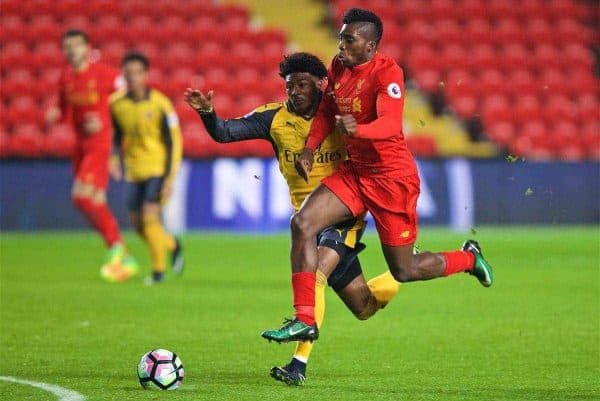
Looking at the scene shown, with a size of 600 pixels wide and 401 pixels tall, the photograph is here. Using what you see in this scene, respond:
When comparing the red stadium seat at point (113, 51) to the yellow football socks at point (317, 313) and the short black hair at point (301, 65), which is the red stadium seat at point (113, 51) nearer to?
the short black hair at point (301, 65)

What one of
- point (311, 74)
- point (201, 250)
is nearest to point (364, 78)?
point (311, 74)

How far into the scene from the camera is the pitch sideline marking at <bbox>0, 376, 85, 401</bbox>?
21.7 ft

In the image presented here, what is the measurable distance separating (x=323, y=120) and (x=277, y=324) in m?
3.08

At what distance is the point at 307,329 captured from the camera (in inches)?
276

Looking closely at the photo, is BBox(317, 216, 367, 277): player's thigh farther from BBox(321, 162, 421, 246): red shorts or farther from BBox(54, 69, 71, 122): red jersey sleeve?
BBox(54, 69, 71, 122): red jersey sleeve

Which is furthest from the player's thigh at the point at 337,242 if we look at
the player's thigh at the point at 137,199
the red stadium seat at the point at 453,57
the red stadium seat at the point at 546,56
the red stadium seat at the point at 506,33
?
the red stadium seat at the point at 506,33

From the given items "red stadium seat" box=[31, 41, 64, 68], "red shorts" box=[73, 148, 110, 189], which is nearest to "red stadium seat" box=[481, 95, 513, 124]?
"red stadium seat" box=[31, 41, 64, 68]

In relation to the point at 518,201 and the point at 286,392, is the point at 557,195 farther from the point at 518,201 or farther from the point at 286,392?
the point at 286,392

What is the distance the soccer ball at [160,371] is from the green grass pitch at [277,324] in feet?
0.24

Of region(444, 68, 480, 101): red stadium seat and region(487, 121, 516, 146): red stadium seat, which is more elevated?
region(444, 68, 480, 101): red stadium seat

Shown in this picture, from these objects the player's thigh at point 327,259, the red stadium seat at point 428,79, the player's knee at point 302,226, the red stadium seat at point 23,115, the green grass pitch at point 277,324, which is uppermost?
the red stadium seat at point 428,79

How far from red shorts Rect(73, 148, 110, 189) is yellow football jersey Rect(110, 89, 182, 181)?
0.52 m

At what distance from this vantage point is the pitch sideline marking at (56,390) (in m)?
6.63

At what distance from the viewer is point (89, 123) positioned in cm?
1483
